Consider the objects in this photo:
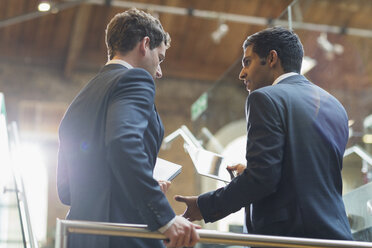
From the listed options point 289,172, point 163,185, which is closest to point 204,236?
point 163,185

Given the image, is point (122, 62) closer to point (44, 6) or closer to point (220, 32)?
point (44, 6)

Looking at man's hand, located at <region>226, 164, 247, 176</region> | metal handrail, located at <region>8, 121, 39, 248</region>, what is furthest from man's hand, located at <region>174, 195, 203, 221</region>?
metal handrail, located at <region>8, 121, 39, 248</region>

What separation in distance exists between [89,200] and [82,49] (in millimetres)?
9739

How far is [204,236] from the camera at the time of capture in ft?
6.43

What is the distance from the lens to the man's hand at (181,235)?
1907mm

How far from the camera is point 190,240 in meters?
1.92

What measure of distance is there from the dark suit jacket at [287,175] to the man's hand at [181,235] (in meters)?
0.35

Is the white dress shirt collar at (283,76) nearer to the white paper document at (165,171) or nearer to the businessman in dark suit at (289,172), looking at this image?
the businessman in dark suit at (289,172)

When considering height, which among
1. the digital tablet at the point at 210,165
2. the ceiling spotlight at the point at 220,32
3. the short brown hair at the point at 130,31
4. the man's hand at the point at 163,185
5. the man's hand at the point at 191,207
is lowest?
the man's hand at the point at 191,207

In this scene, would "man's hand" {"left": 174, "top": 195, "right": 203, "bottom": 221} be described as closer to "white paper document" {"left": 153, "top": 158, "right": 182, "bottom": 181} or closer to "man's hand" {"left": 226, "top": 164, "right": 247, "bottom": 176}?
"white paper document" {"left": 153, "top": 158, "right": 182, "bottom": 181}

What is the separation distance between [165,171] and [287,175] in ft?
1.48

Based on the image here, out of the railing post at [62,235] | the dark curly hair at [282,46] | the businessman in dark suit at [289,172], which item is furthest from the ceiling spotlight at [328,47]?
the railing post at [62,235]

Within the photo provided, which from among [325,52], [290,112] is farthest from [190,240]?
[325,52]

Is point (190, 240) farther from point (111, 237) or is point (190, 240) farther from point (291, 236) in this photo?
point (291, 236)
